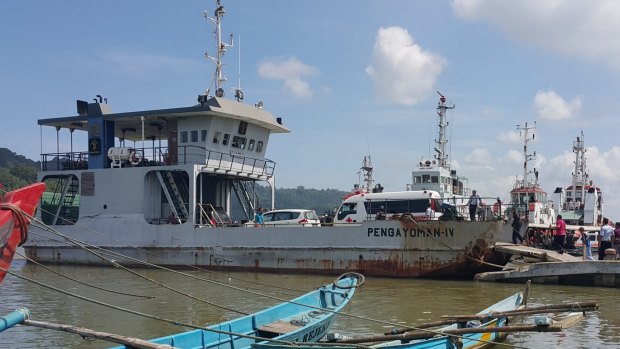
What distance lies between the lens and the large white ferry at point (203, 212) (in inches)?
801

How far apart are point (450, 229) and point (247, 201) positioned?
1087cm

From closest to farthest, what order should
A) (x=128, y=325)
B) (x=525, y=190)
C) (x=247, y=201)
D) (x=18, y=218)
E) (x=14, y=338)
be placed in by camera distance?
(x=18, y=218) < (x=14, y=338) < (x=128, y=325) < (x=247, y=201) < (x=525, y=190)

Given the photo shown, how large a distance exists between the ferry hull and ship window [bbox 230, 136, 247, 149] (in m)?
4.17

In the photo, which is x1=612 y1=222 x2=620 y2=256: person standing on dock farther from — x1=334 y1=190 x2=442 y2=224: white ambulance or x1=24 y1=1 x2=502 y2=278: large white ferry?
x1=334 y1=190 x2=442 y2=224: white ambulance

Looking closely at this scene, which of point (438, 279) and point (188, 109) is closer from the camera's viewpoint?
point (438, 279)

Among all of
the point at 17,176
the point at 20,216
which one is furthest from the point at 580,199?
the point at 17,176

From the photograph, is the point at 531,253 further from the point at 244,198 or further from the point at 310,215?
the point at 244,198

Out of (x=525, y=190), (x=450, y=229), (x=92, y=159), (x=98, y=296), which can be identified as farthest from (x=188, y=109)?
(x=525, y=190)

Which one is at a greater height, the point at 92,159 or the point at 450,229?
the point at 92,159

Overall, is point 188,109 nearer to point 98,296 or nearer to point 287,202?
point 98,296

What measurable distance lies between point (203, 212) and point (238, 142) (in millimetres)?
3680

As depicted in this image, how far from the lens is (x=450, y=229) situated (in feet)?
65.6

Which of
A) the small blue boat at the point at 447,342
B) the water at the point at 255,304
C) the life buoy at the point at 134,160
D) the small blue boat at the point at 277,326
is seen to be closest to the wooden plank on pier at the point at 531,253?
the water at the point at 255,304

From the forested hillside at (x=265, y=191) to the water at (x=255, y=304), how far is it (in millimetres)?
43752
